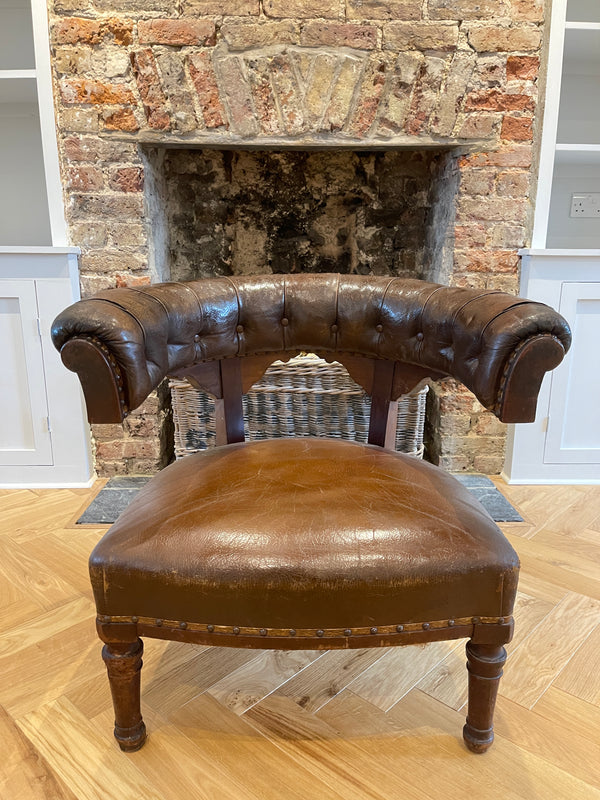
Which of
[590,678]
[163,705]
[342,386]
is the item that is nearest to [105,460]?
[342,386]

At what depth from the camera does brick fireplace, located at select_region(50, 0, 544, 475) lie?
1706 millimetres

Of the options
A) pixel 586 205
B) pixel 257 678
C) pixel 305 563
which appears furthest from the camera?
pixel 586 205

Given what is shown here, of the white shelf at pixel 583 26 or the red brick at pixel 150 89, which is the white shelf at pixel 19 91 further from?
the white shelf at pixel 583 26

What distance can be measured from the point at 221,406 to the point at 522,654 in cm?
83

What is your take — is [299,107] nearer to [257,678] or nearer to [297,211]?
[297,211]

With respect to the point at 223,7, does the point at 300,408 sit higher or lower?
lower

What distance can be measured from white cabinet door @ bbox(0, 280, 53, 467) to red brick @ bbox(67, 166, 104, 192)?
0.34 m

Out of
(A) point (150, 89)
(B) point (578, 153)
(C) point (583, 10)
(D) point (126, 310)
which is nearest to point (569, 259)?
(B) point (578, 153)

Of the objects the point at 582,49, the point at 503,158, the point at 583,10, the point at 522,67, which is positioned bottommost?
the point at 503,158

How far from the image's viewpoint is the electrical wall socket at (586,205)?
2.25 m

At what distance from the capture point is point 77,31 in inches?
67.6

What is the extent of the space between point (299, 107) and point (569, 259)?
973 mm

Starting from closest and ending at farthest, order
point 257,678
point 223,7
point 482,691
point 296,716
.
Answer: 1. point 482,691
2. point 296,716
3. point 257,678
4. point 223,7

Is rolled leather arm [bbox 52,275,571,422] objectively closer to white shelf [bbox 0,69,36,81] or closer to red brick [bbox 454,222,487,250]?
red brick [bbox 454,222,487,250]
